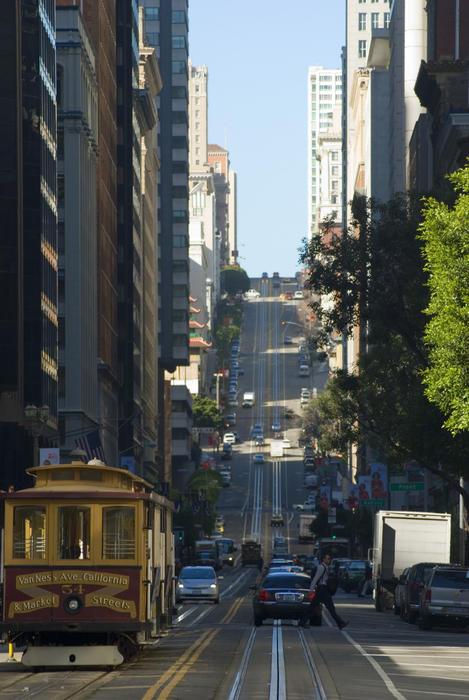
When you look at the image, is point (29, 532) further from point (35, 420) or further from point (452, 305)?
point (35, 420)

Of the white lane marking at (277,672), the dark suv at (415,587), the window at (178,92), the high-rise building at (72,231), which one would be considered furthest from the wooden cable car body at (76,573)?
the window at (178,92)

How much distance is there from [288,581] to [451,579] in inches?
169

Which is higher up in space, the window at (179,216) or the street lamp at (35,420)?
the window at (179,216)

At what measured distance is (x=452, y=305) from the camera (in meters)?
38.4

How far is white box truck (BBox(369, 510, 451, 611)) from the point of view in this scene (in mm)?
51906

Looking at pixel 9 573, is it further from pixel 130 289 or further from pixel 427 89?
pixel 130 289

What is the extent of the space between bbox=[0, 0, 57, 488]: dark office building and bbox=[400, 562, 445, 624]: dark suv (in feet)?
99.4

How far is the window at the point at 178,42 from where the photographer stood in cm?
17254

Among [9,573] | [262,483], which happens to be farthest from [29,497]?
[262,483]

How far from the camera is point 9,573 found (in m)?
24.2

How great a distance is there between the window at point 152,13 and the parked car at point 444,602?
13981 centimetres

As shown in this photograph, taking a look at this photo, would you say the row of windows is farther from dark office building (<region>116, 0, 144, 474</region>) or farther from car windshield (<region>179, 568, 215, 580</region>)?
dark office building (<region>116, 0, 144, 474</region>)

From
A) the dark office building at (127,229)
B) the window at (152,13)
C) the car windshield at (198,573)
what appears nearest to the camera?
the car windshield at (198,573)

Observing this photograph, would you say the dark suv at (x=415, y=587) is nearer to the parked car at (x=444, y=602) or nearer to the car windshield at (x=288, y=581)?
the parked car at (x=444, y=602)
